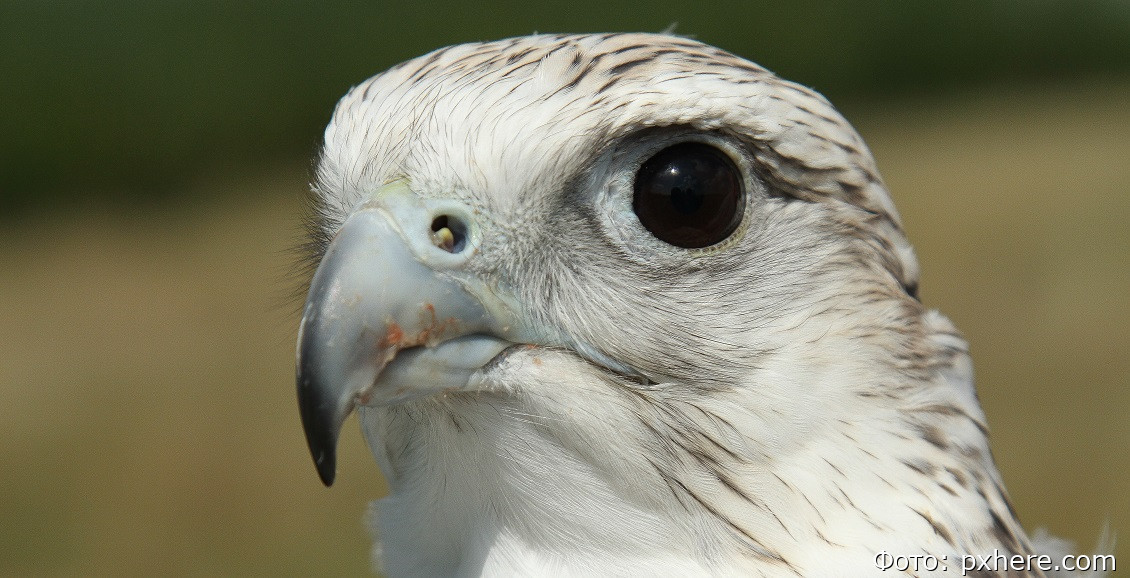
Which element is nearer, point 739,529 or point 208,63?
point 739,529

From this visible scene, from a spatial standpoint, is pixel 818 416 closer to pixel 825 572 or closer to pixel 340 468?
pixel 825 572

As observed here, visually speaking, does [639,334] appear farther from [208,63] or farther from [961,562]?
[208,63]

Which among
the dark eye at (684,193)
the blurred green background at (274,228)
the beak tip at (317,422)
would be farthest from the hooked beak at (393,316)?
the blurred green background at (274,228)

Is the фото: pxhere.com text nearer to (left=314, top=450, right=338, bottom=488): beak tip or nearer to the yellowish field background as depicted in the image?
(left=314, top=450, right=338, bottom=488): beak tip

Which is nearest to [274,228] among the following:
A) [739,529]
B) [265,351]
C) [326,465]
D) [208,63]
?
[208,63]

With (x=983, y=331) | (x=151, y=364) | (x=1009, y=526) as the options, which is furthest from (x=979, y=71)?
(x=1009, y=526)

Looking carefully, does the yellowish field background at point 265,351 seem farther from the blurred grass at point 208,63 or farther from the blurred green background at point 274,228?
the blurred grass at point 208,63

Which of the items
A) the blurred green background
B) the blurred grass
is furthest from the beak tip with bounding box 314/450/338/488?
the blurred grass
